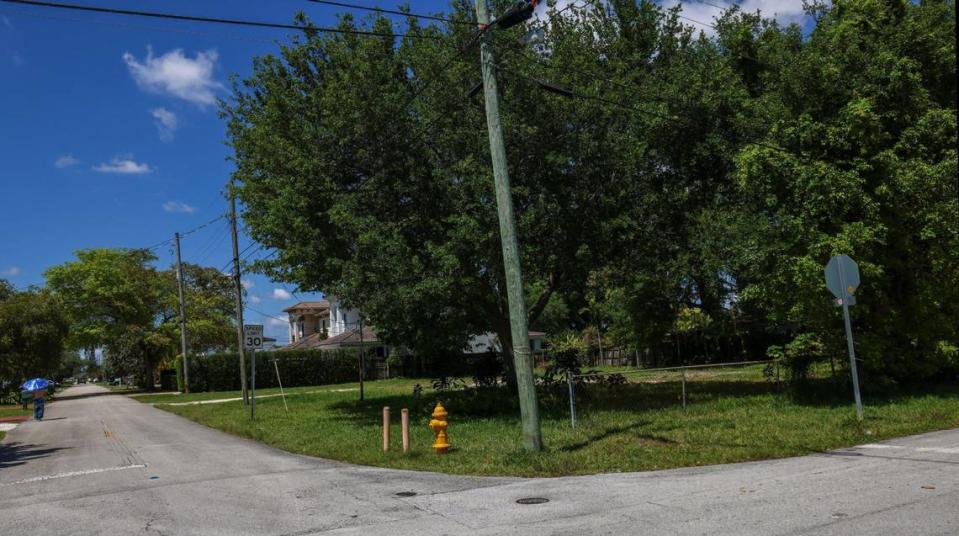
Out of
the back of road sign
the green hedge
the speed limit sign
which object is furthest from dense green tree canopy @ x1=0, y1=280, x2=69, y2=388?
the back of road sign

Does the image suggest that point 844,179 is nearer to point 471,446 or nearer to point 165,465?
point 471,446

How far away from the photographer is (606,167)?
1727 cm

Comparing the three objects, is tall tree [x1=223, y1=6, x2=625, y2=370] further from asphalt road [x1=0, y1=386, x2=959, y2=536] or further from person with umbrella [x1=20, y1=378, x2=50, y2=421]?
person with umbrella [x1=20, y1=378, x2=50, y2=421]

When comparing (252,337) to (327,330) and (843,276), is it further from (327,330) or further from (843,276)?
(327,330)

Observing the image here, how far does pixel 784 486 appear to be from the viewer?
26.8 feet

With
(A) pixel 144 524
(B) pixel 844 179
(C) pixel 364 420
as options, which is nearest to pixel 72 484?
(A) pixel 144 524

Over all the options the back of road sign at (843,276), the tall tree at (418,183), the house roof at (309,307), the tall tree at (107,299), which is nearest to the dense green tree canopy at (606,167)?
the tall tree at (418,183)

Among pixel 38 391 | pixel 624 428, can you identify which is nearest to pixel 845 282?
pixel 624 428

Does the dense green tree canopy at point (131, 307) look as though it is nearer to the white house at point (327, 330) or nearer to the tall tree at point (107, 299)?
the tall tree at point (107, 299)

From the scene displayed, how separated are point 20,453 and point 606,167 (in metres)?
15.3

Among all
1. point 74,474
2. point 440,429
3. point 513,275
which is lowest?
point 74,474

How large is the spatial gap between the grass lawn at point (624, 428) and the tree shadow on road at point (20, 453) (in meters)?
4.38

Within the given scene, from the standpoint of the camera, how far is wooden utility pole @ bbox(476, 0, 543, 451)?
37.3ft

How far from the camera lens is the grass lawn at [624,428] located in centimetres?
1076
